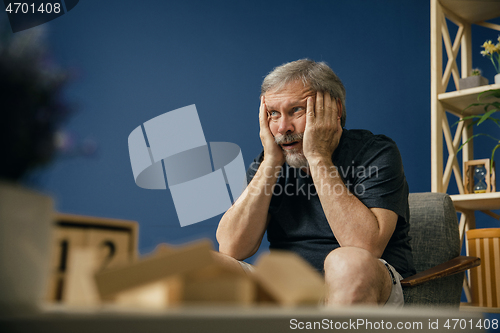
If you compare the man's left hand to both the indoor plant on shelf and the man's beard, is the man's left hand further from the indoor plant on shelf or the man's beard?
the indoor plant on shelf

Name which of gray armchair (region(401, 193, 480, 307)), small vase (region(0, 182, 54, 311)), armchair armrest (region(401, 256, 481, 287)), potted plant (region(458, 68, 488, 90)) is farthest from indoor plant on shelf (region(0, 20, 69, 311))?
potted plant (region(458, 68, 488, 90))

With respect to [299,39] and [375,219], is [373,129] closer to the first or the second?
[299,39]

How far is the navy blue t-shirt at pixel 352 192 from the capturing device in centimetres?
125

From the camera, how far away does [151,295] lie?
0.91 feet

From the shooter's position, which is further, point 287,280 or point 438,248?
point 438,248

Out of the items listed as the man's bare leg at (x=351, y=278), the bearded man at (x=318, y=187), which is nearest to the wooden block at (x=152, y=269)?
the man's bare leg at (x=351, y=278)

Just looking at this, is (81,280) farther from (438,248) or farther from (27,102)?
(438,248)

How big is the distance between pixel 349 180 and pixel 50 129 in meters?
1.17

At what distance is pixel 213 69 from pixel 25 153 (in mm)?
2366

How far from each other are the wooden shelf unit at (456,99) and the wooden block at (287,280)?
1.83m

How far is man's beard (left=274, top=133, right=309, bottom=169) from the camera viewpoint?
147cm

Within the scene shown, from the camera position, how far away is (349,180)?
1354 millimetres

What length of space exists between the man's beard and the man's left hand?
80 millimetres

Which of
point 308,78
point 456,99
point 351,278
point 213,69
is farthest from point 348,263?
point 213,69
